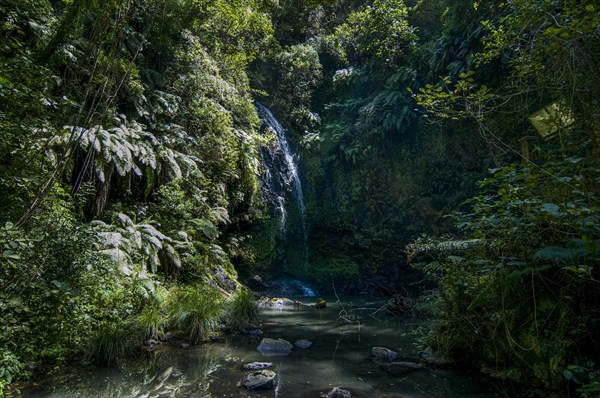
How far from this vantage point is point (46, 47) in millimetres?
7008

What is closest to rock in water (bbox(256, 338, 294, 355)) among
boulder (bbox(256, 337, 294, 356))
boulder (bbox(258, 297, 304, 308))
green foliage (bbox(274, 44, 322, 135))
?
boulder (bbox(256, 337, 294, 356))

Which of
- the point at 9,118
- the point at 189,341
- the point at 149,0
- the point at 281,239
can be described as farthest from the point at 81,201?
the point at 281,239

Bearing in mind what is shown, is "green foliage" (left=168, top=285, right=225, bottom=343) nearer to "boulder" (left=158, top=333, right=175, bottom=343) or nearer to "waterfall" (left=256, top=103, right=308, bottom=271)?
"boulder" (left=158, top=333, right=175, bottom=343)

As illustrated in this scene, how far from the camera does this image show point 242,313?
741cm

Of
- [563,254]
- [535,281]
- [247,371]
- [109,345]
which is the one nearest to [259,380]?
[247,371]

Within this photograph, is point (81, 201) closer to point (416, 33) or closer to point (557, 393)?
point (557, 393)

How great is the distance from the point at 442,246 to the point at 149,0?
9643mm

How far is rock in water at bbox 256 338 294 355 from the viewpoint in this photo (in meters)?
5.79

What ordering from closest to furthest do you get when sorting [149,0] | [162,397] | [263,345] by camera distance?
1. [162,397]
2. [263,345]
3. [149,0]

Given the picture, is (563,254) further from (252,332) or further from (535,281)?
(252,332)

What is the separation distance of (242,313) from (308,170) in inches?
422

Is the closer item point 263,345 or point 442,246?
point 263,345

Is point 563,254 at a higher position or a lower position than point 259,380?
higher

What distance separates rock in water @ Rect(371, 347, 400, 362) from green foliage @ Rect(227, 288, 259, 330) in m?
2.76
